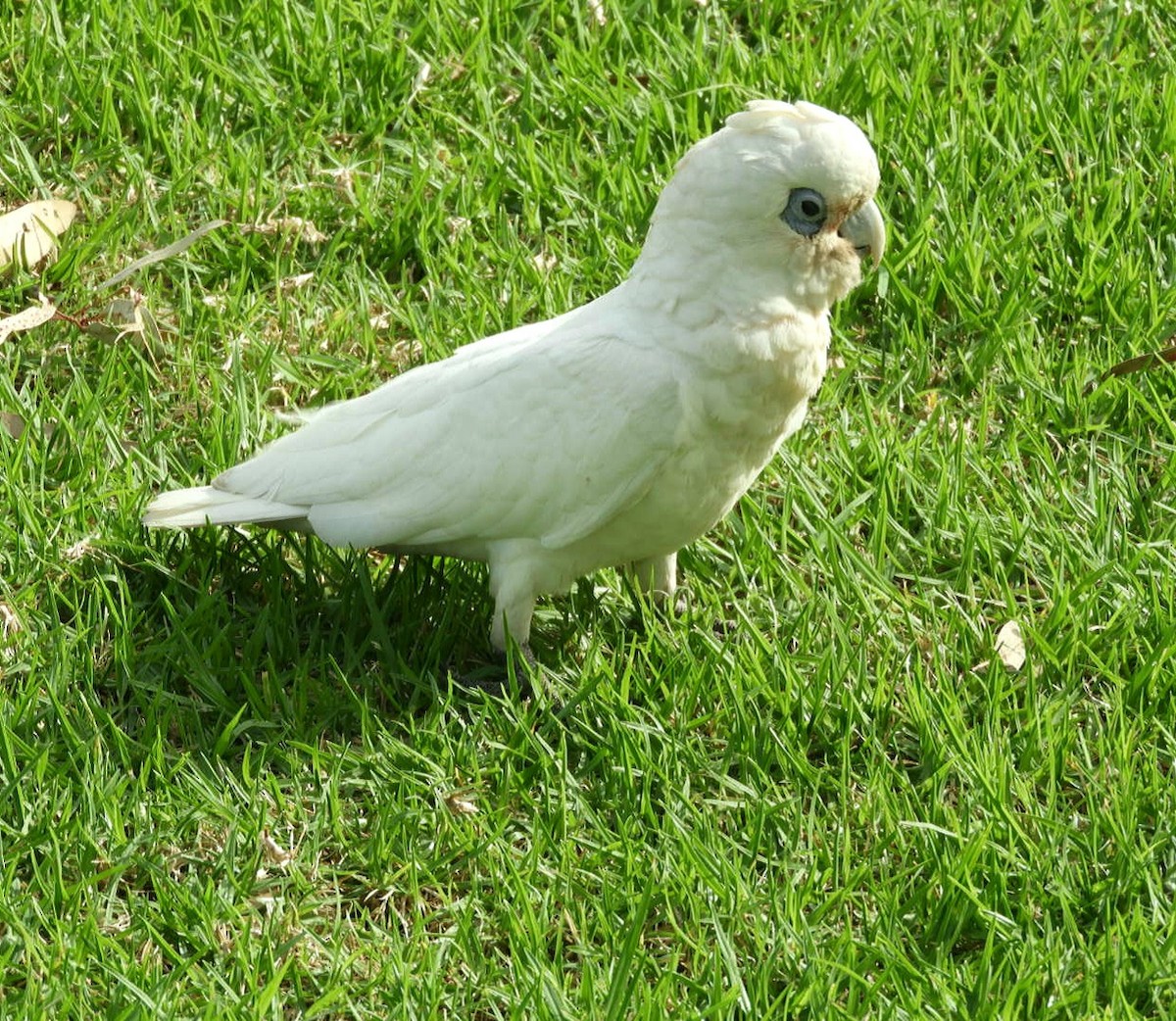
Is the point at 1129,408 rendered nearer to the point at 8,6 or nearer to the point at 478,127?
the point at 478,127

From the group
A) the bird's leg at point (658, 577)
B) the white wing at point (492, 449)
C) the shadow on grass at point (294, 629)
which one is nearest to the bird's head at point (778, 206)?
the white wing at point (492, 449)

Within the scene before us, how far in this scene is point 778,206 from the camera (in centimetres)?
322

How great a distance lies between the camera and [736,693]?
3.54 metres

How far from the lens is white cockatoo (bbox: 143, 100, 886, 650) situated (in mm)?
3248

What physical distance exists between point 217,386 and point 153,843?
1438 mm

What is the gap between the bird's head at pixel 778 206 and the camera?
318cm

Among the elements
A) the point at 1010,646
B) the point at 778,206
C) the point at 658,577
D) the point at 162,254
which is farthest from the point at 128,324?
the point at 1010,646

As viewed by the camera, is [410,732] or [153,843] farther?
[410,732]

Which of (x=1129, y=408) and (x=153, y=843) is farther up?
(x=153, y=843)

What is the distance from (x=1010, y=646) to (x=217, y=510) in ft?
6.09

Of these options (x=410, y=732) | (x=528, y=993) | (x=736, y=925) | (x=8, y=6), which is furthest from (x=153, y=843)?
(x=8, y=6)

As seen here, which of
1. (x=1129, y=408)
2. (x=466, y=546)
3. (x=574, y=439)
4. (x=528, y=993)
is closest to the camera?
(x=528, y=993)

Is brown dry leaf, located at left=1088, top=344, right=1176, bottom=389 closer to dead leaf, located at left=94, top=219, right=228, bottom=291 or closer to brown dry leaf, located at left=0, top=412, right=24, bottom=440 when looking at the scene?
dead leaf, located at left=94, top=219, right=228, bottom=291

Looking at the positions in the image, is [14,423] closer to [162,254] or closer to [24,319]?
[24,319]
